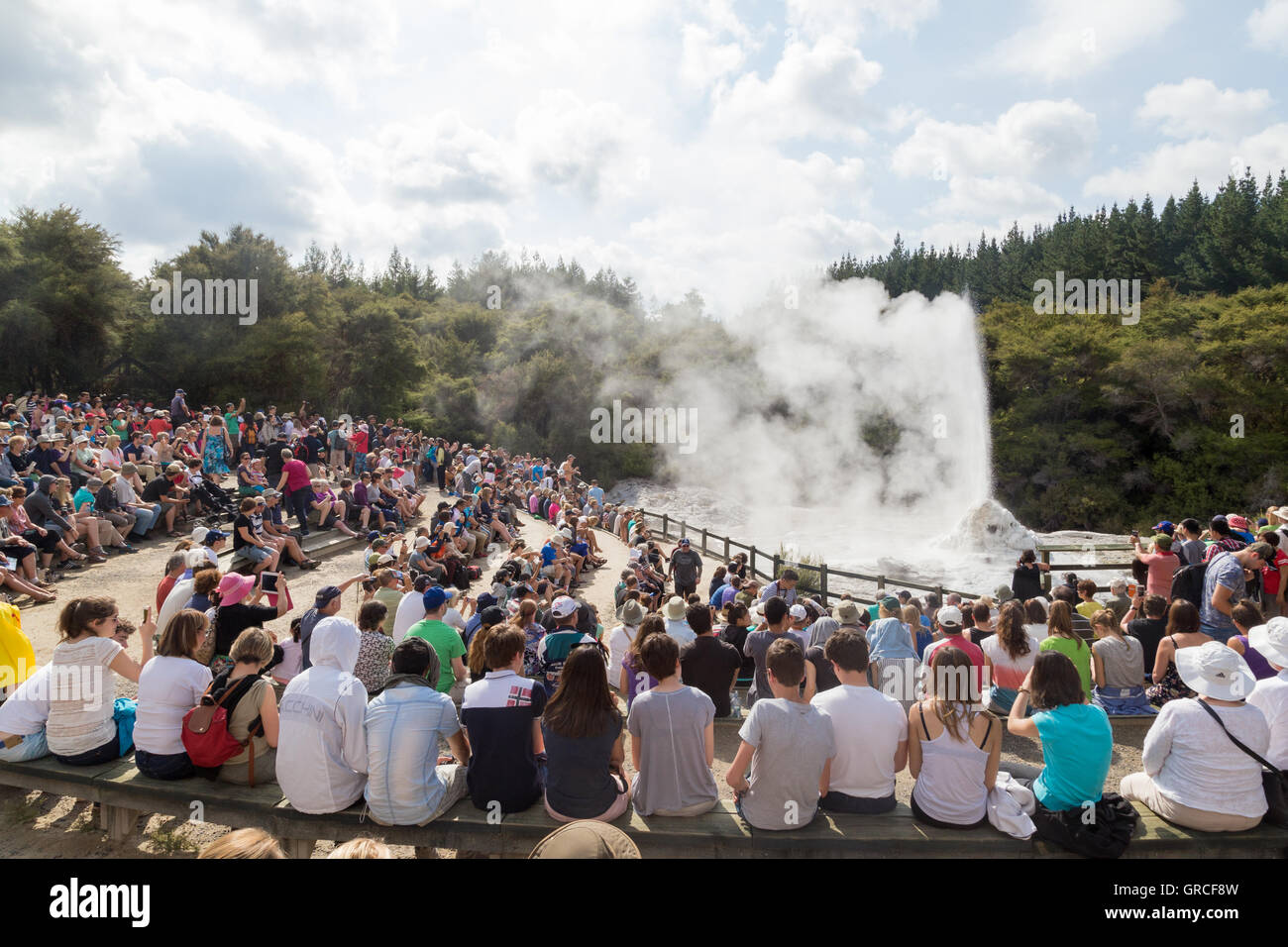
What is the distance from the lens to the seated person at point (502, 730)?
13.0ft

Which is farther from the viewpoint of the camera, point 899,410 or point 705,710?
point 899,410

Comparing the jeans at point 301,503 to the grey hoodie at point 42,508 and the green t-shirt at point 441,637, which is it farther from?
the green t-shirt at point 441,637

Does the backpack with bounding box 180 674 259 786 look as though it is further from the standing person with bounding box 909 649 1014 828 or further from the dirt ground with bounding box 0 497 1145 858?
the standing person with bounding box 909 649 1014 828

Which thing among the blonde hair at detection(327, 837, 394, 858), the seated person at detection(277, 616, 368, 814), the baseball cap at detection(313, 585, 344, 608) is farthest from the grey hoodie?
the blonde hair at detection(327, 837, 394, 858)

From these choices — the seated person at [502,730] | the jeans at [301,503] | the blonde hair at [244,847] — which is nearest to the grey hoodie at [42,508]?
the jeans at [301,503]

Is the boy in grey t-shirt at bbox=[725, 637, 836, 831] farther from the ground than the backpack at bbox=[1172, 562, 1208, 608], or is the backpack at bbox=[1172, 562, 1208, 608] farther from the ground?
the backpack at bbox=[1172, 562, 1208, 608]

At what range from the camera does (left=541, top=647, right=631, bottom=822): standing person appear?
3793 mm

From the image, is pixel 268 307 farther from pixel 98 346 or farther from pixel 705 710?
pixel 705 710

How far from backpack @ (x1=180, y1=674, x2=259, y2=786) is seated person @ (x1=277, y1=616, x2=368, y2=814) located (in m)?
0.37

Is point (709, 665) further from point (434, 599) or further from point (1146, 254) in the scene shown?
point (1146, 254)

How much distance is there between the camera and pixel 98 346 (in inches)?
1048

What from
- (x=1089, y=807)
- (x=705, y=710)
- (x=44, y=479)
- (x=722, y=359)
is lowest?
(x=1089, y=807)

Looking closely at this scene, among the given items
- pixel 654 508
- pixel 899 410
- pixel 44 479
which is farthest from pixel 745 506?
pixel 44 479
